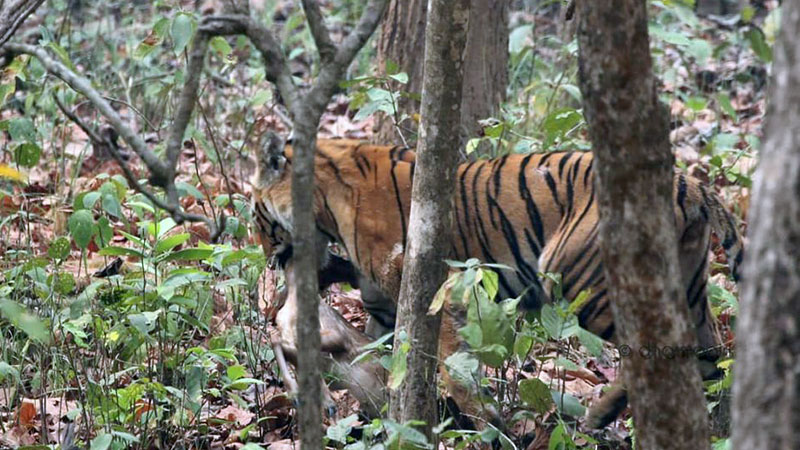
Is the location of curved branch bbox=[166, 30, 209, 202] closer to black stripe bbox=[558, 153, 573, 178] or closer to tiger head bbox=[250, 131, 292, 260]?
tiger head bbox=[250, 131, 292, 260]

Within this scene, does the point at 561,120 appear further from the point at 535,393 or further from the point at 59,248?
the point at 59,248

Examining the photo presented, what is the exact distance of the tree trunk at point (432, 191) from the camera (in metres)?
3.20

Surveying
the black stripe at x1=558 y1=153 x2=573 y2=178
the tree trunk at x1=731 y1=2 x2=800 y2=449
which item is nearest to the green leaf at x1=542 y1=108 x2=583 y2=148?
the black stripe at x1=558 y1=153 x2=573 y2=178

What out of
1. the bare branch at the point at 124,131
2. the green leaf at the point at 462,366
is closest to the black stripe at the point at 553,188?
the green leaf at the point at 462,366

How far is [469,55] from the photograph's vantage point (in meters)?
6.12

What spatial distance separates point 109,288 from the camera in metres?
4.19

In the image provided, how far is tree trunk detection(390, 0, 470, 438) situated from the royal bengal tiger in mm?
1046

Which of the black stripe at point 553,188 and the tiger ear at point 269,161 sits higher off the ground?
the tiger ear at point 269,161

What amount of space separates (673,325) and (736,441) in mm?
593

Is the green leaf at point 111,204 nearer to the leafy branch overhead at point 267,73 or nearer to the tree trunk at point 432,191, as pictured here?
the tree trunk at point 432,191

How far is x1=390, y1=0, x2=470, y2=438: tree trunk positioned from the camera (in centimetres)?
320

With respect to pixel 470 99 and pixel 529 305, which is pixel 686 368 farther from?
pixel 470 99

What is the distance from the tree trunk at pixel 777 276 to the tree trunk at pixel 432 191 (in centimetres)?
164

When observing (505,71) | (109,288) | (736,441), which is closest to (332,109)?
(505,71)
